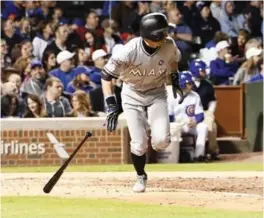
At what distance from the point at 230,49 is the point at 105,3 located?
3292mm

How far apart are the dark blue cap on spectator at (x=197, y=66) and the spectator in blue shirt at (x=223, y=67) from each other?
143 cm

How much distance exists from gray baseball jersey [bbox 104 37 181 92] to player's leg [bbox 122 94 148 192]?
0.26 meters

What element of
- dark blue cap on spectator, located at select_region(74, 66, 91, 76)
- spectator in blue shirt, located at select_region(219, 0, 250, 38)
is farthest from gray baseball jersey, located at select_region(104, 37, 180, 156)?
spectator in blue shirt, located at select_region(219, 0, 250, 38)

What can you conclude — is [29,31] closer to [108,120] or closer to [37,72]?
[37,72]

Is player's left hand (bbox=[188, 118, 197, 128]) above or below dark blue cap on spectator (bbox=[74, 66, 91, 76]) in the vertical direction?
below

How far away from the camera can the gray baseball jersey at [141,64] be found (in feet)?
32.8

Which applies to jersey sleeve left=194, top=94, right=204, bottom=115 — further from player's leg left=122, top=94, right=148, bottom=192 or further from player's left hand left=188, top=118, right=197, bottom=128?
player's leg left=122, top=94, right=148, bottom=192

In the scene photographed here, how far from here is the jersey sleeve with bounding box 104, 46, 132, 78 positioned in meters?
10.0

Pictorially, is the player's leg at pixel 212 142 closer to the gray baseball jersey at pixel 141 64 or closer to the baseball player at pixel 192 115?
the baseball player at pixel 192 115

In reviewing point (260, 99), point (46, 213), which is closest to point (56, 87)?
point (260, 99)

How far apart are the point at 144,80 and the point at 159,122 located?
0.53 meters

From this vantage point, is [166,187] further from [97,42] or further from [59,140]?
[97,42]

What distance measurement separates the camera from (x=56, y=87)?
15.7m

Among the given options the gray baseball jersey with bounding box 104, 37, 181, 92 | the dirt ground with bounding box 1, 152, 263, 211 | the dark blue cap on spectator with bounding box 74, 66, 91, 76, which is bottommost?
the dirt ground with bounding box 1, 152, 263, 211
